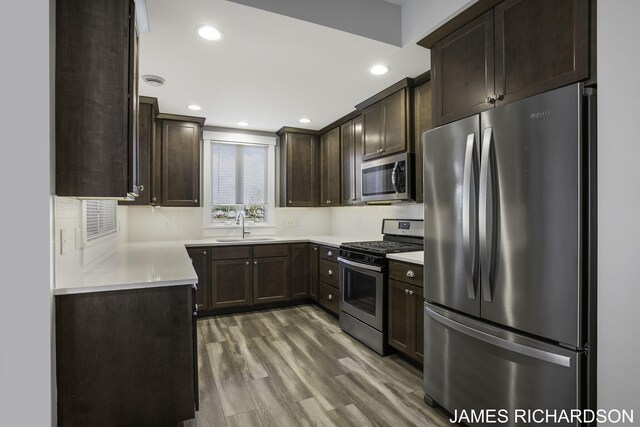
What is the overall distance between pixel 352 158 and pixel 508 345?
2630mm

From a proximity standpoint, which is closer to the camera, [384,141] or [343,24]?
[343,24]

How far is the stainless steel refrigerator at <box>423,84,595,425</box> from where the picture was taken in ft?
4.20

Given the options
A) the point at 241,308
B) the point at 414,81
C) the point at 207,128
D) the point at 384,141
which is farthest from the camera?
the point at 207,128

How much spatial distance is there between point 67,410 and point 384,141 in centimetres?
291

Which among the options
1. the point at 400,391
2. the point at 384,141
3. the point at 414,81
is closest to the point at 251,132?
the point at 384,141

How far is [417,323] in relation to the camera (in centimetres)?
238

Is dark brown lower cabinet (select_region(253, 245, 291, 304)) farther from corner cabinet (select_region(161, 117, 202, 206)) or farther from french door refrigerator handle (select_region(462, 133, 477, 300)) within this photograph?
french door refrigerator handle (select_region(462, 133, 477, 300))

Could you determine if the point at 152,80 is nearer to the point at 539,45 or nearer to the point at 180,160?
the point at 180,160

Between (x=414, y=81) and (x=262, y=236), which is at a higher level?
(x=414, y=81)

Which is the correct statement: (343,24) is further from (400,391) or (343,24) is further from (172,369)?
(400,391)

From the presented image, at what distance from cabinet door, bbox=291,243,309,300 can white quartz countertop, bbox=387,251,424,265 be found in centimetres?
173

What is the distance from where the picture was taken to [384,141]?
10.2 ft

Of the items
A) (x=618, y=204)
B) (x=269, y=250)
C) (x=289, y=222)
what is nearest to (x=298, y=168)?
(x=289, y=222)

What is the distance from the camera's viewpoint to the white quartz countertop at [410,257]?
2.34 meters
